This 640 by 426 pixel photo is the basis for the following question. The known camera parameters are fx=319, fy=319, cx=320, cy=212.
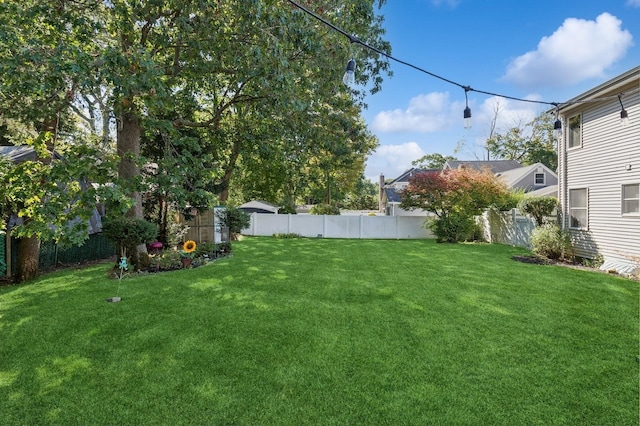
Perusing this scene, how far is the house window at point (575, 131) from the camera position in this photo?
9500mm

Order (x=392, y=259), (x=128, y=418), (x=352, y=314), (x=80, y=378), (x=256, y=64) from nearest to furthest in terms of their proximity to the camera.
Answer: (x=128, y=418), (x=80, y=378), (x=352, y=314), (x=256, y=64), (x=392, y=259)

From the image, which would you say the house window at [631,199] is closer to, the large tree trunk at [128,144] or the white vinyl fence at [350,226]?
the white vinyl fence at [350,226]

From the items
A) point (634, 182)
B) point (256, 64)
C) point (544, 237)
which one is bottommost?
point (544, 237)

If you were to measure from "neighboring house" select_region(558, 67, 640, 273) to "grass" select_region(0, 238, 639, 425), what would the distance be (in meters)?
2.70

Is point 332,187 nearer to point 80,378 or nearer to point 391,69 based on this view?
point 391,69

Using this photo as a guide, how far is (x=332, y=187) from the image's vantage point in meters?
26.9

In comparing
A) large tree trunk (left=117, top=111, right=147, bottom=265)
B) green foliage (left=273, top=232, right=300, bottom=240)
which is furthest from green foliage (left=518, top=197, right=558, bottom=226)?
large tree trunk (left=117, top=111, right=147, bottom=265)

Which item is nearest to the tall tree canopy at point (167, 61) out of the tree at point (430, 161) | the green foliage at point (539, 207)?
the green foliage at point (539, 207)

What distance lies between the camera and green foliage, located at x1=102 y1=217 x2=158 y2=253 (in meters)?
6.45

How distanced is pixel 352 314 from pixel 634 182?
8.06 m

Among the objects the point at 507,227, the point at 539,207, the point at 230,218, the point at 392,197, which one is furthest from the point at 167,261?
the point at 392,197

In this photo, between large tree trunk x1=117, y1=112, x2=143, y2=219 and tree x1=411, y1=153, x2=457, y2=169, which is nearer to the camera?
large tree trunk x1=117, y1=112, x2=143, y2=219

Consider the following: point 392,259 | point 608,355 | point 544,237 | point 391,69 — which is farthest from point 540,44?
point 608,355

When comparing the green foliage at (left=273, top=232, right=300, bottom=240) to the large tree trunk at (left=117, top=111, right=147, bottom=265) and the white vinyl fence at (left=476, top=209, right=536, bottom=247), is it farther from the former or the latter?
the white vinyl fence at (left=476, top=209, right=536, bottom=247)
